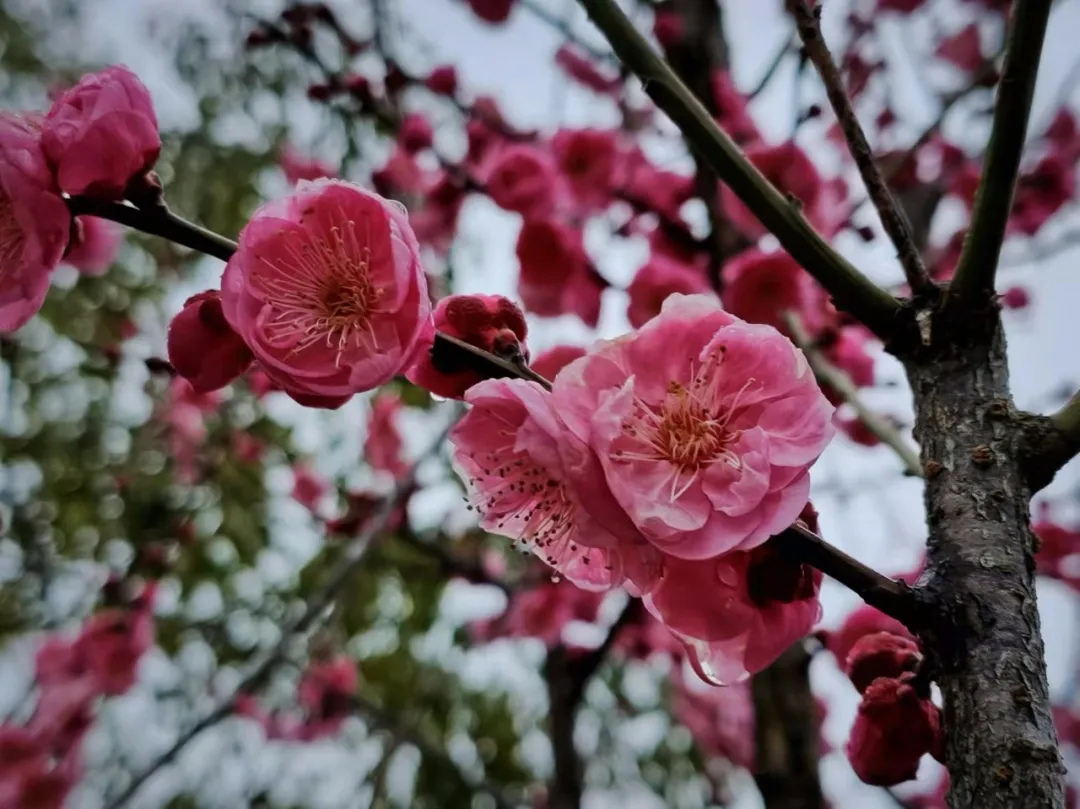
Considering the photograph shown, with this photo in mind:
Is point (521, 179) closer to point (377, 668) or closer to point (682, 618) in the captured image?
point (682, 618)

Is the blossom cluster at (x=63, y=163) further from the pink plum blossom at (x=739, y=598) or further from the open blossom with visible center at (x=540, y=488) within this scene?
the pink plum blossom at (x=739, y=598)

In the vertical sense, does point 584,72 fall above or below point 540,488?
above

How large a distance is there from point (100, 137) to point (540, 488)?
46 centimetres

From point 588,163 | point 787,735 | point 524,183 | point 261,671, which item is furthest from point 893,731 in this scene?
point 588,163

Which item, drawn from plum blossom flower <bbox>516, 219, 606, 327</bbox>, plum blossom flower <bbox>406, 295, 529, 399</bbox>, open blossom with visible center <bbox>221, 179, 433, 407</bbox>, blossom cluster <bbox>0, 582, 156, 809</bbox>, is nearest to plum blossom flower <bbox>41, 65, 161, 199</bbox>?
open blossom with visible center <bbox>221, 179, 433, 407</bbox>

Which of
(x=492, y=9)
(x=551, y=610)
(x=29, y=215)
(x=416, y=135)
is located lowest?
(x=29, y=215)

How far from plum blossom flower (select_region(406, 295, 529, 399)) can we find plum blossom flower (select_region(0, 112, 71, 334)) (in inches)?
12.2

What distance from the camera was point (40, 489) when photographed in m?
3.19

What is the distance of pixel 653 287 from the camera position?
6.08ft

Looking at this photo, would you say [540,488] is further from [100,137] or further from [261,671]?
[261,671]

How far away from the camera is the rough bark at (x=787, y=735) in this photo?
1527 mm

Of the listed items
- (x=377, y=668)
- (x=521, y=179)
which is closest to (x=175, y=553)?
(x=377, y=668)

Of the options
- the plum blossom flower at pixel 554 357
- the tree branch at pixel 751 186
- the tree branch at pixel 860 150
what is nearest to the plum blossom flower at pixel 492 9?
the plum blossom flower at pixel 554 357

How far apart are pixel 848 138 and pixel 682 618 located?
480 millimetres
